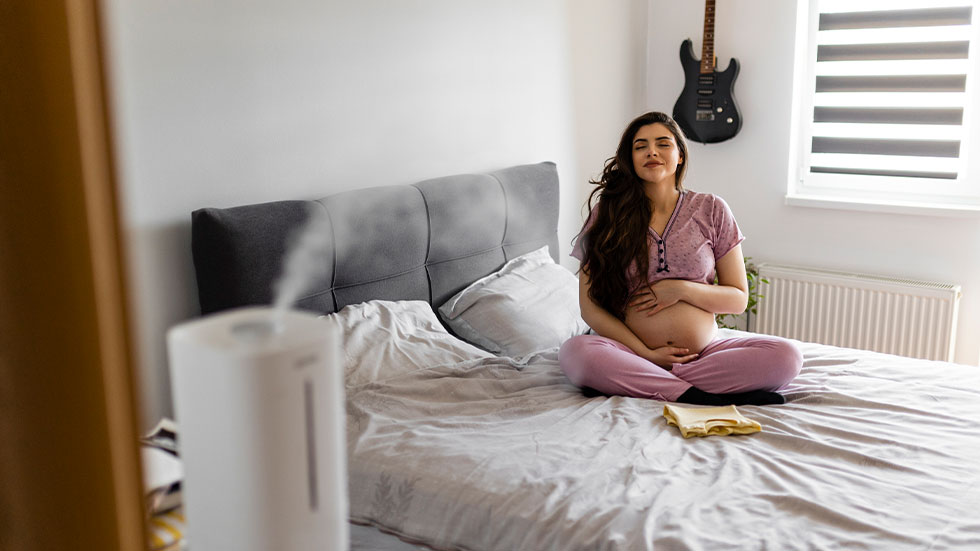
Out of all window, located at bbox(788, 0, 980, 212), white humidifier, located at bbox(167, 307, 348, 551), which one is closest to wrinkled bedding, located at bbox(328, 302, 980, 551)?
white humidifier, located at bbox(167, 307, 348, 551)

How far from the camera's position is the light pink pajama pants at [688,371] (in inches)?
76.0

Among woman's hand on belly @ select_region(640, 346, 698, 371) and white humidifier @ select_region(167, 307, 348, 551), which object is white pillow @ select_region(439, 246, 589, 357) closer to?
woman's hand on belly @ select_region(640, 346, 698, 371)

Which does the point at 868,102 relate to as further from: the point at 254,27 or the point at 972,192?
the point at 254,27

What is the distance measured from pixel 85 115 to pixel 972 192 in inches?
127

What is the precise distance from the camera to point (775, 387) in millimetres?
1952

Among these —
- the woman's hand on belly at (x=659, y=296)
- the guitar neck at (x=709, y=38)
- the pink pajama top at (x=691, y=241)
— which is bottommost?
the woman's hand on belly at (x=659, y=296)

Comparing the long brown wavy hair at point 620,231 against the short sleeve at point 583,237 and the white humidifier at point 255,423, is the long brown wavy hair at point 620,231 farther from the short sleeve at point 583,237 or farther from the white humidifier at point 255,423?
the white humidifier at point 255,423

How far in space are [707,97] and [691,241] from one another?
1.29 m

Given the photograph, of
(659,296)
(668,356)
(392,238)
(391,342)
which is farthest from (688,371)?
(392,238)

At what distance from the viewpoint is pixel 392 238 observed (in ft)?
7.07

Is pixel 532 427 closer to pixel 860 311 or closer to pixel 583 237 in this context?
pixel 583 237

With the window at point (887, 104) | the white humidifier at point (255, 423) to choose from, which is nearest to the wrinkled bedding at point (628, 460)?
the white humidifier at point (255, 423)

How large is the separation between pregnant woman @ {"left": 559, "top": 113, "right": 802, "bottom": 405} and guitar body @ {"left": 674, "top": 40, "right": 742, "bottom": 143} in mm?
1068

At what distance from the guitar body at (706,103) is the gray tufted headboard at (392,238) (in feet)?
2.50
